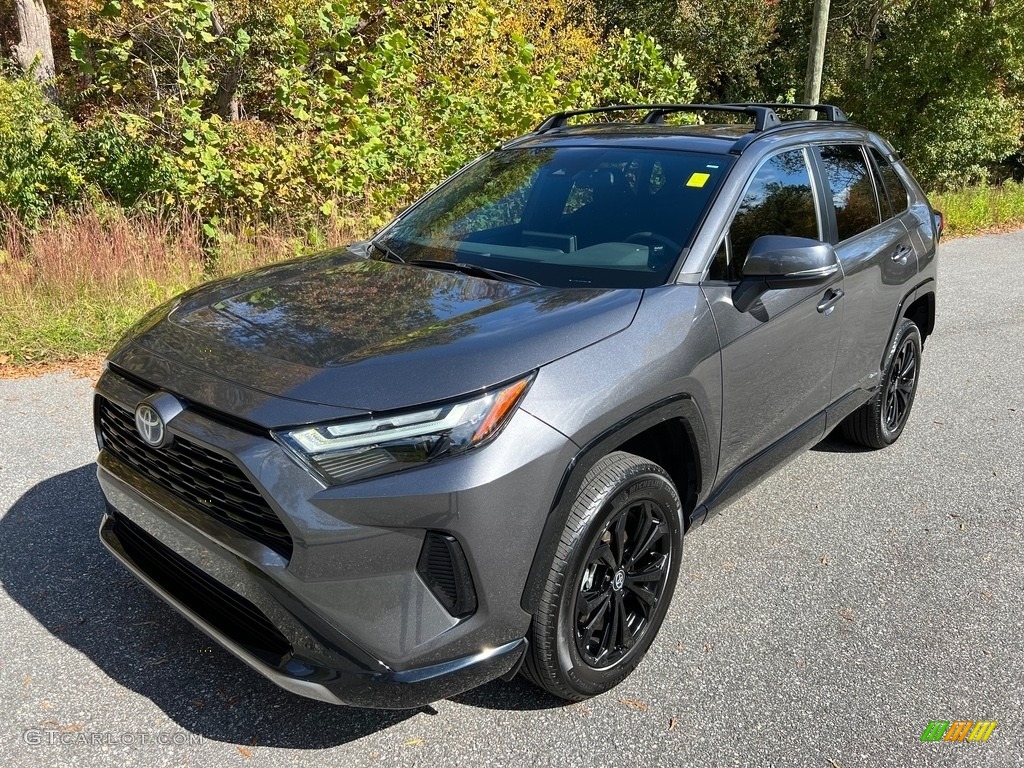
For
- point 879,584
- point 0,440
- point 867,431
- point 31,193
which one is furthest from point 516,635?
point 31,193

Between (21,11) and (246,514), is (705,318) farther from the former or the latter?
(21,11)

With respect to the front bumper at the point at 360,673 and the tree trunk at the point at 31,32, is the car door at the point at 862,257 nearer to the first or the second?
the front bumper at the point at 360,673

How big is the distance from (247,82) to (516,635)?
8015mm

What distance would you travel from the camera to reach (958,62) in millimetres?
16547

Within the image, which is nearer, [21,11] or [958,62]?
[21,11]

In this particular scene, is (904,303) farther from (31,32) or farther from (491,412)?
(31,32)

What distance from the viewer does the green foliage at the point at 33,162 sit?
794cm

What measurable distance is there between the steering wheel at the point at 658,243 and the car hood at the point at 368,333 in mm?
286

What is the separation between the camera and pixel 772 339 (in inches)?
126

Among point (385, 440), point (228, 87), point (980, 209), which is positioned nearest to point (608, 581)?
point (385, 440)
